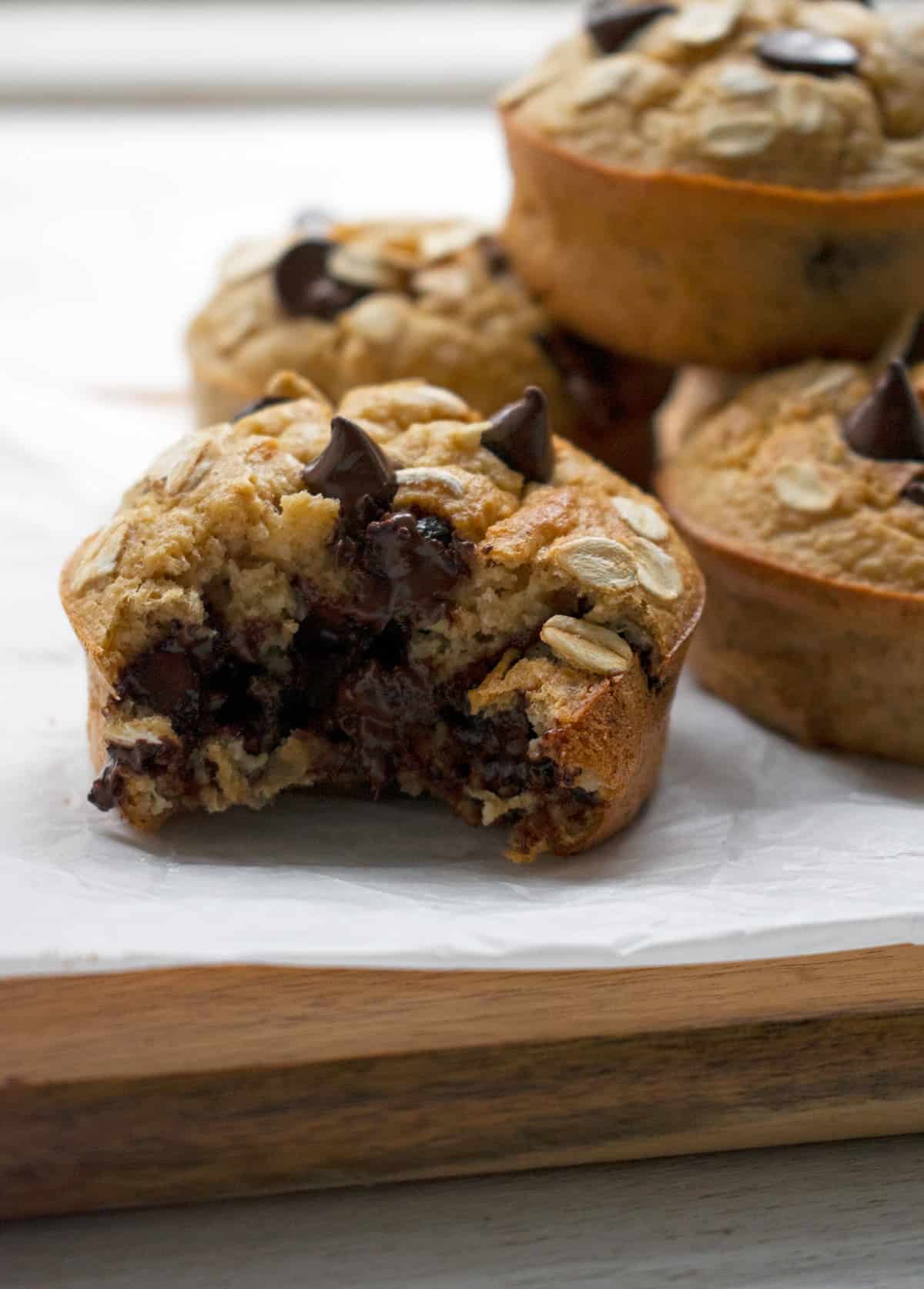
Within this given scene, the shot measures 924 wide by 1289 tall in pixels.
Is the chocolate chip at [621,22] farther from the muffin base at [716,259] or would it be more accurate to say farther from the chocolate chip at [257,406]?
the chocolate chip at [257,406]

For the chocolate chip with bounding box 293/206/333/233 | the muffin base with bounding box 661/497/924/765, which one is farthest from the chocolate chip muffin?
the chocolate chip with bounding box 293/206/333/233

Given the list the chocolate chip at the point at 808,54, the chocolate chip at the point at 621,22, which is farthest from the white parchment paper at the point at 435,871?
the chocolate chip at the point at 621,22

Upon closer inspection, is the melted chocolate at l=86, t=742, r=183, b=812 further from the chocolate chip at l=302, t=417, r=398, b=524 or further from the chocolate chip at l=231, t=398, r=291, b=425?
the chocolate chip at l=231, t=398, r=291, b=425

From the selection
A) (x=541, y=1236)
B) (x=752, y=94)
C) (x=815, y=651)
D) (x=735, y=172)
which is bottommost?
(x=541, y=1236)

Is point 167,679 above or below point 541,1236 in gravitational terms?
above

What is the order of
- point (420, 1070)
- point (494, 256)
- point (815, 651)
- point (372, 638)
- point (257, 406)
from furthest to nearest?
point (494, 256)
point (815, 651)
point (257, 406)
point (372, 638)
point (420, 1070)

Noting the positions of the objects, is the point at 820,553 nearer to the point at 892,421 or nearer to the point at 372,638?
the point at 892,421

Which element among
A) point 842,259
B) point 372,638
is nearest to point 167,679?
point 372,638
